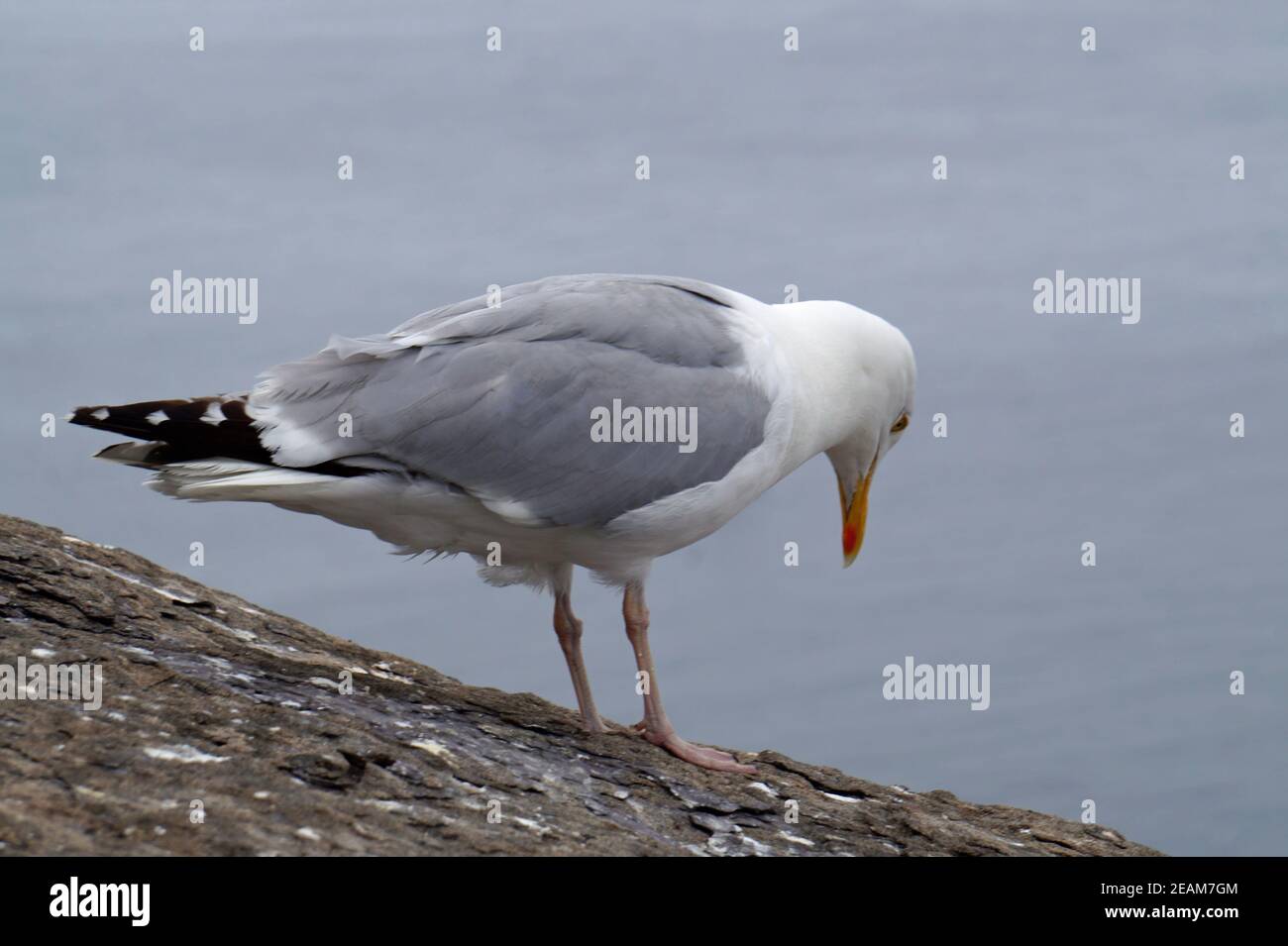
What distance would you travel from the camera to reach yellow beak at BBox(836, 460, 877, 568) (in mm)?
7461

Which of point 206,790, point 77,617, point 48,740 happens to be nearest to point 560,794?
point 206,790

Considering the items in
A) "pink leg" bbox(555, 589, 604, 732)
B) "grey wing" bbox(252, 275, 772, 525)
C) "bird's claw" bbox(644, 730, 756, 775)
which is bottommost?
"bird's claw" bbox(644, 730, 756, 775)

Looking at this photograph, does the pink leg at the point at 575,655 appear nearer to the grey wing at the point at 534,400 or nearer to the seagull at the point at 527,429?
the seagull at the point at 527,429

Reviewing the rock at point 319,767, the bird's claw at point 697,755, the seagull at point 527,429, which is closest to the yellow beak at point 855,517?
the seagull at point 527,429

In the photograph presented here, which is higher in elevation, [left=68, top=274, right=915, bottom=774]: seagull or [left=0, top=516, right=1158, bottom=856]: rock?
[left=68, top=274, right=915, bottom=774]: seagull

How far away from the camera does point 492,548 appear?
6.32 metres

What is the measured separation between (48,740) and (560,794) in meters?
1.81

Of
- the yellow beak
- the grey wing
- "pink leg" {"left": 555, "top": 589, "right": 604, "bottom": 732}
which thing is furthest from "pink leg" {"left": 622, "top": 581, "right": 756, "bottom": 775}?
the yellow beak

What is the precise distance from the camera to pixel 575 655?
689cm

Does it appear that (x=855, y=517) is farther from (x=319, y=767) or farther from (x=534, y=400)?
(x=319, y=767)

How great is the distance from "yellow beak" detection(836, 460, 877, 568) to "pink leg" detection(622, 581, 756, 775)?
4.68 ft

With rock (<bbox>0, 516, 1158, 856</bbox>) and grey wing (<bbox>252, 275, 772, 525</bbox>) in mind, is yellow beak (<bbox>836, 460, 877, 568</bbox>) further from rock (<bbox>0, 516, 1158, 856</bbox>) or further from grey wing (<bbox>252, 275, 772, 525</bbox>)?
grey wing (<bbox>252, 275, 772, 525</bbox>)

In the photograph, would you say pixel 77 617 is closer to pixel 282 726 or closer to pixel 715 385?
pixel 282 726

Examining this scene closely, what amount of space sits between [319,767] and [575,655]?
1.93 meters
